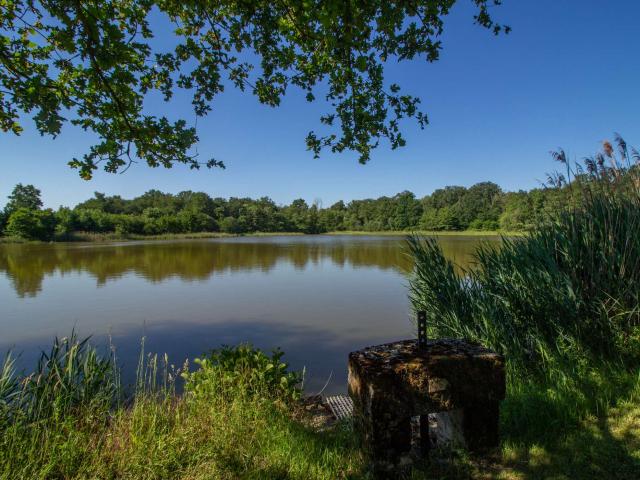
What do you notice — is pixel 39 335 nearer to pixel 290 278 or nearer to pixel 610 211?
pixel 290 278

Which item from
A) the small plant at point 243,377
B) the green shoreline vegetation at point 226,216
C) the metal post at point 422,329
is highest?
the green shoreline vegetation at point 226,216

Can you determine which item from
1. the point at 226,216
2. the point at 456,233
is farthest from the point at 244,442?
the point at 226,216

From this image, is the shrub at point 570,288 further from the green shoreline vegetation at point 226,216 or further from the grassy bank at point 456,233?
the green shoreline vegetation at point 226,216

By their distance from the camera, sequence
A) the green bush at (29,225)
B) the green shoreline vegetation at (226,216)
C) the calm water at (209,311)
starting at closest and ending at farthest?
1. the calm water at (209,311)
2. the green bush at (29,225)
3. the green shoreline vegetation at (226,216)

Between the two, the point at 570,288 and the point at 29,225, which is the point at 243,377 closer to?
the point at 570,288

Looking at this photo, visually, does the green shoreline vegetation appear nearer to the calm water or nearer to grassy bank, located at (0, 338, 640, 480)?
the calm water

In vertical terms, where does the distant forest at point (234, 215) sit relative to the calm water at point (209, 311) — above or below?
above

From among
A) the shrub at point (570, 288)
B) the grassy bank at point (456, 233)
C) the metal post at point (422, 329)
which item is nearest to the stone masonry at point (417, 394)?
the metal post at point (422, 329)

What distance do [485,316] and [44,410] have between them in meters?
4.64

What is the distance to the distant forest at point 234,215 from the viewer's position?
42.3 meters

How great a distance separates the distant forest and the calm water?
84.0 feet

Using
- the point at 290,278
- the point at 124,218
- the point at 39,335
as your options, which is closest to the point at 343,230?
the point at 124,218

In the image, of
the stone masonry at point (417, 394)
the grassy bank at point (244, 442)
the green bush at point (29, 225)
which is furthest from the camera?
the green bush at point (29, 225)

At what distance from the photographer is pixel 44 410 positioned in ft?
9.37
